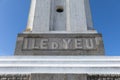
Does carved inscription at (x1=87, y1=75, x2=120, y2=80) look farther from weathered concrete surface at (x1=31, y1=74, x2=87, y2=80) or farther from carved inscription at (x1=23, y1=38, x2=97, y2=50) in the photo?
carved inscription at (x1=23, y1=38, x2=97, y2=50)

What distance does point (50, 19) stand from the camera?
11.1 meters

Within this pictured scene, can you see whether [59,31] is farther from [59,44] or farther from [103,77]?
[103,77]

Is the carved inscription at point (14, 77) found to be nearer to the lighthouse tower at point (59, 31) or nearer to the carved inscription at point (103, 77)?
the lighthouse tower at point (59, 31)

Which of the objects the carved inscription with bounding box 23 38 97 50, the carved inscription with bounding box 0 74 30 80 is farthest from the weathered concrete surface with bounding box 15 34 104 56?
the carved inscription with bounding box 0 74 30 80

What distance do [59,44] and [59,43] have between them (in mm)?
48

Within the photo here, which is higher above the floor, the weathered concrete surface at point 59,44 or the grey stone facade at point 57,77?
the weathered concrete surface at point 59,44

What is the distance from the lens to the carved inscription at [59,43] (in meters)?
9.92

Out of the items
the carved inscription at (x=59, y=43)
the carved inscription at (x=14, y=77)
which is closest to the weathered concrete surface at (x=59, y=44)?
the carved inscription at (x=59, y=43)

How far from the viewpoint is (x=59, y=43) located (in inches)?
396

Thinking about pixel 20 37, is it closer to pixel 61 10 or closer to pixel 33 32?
pixel 33 32

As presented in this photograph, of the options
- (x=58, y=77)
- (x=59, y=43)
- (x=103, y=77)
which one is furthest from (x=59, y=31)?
(x=103, y=77)

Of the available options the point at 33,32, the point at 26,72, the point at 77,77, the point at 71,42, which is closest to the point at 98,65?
the point at 77,77

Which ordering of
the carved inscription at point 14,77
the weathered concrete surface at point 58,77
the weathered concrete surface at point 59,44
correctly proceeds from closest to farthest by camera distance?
the weathered concrete surface at point 58,77 → the carved inscription at point 14,77 → the weathered concrete surface at point 59,44

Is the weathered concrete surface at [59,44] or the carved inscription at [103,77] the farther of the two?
the weathered concrete surface at [59,44]
